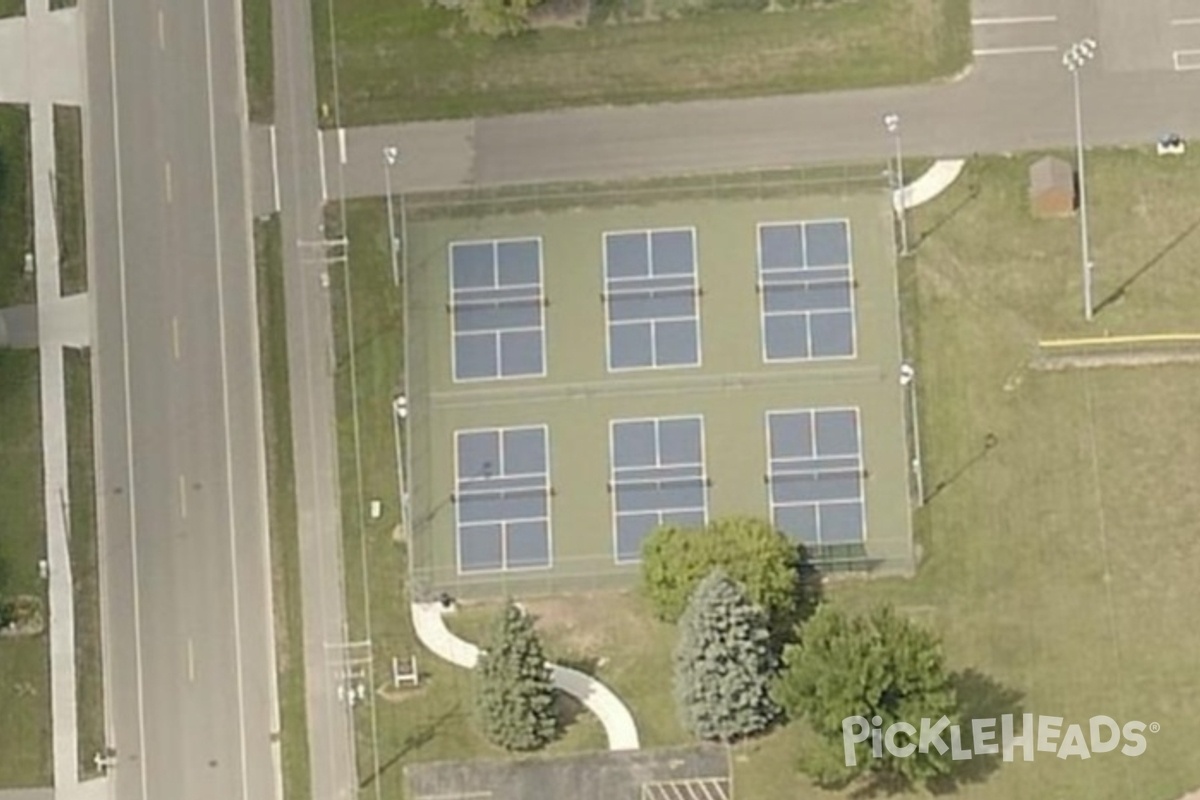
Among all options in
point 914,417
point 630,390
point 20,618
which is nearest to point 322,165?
point 630,390

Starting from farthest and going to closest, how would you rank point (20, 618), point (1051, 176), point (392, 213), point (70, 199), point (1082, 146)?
1. point (70, 199)
2. point (392, 213)
3. point (1082, 146)
4. point (20, 618)
5. point (1051, 176)

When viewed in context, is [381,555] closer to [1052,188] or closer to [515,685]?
[515,685]

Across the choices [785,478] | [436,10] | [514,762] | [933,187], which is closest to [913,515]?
[785,478]

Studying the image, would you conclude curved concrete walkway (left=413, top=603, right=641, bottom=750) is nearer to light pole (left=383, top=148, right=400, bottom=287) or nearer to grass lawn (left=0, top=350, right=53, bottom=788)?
light pole (left=383, top=148, right=400, bottom=287)


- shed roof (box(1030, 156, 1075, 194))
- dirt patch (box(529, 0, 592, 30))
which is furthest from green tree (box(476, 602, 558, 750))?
shed roof (box(1030, 156, 1075, 194))

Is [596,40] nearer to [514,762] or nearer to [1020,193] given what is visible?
[1020,193]

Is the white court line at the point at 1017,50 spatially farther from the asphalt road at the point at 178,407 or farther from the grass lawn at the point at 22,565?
the grass lawn at the point at 22,565
